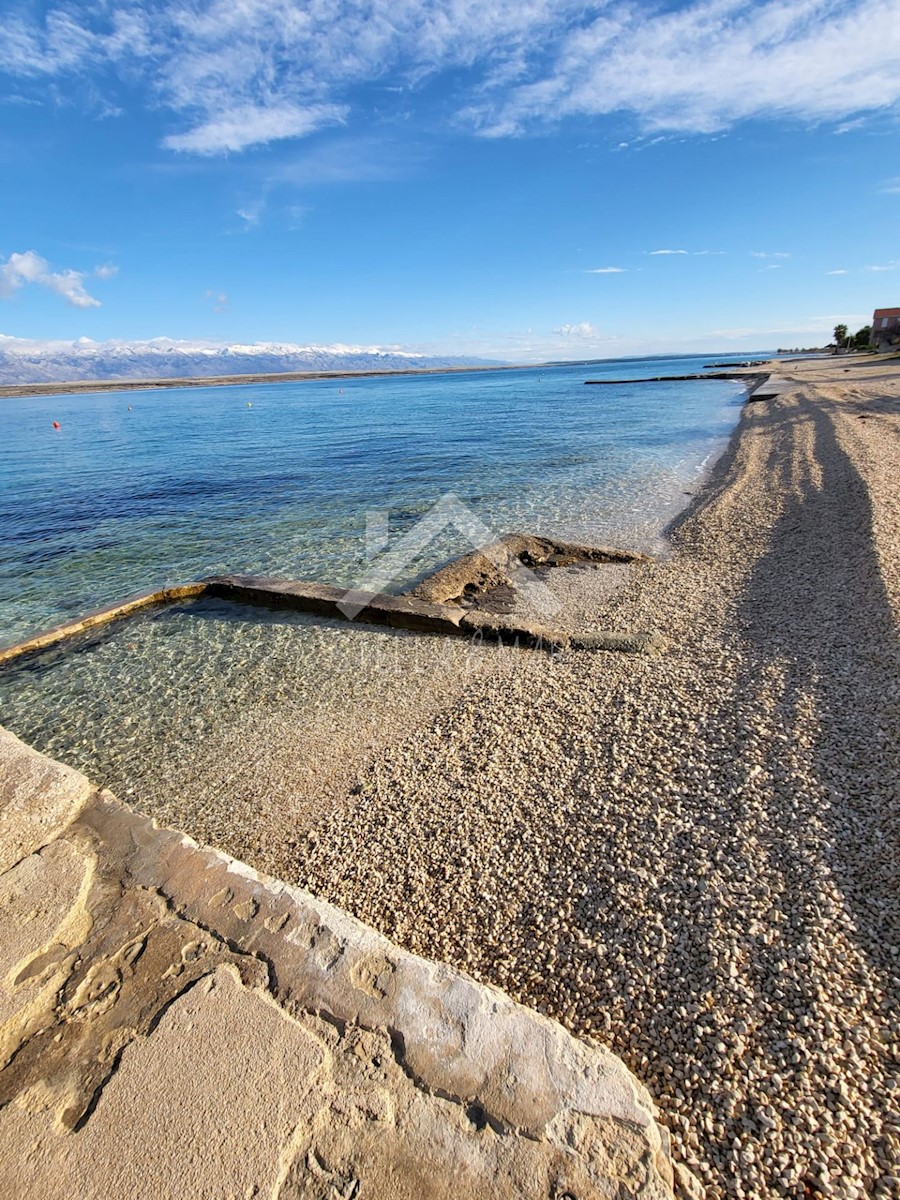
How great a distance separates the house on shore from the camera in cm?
7850

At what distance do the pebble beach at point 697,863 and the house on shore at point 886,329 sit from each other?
3811 inches

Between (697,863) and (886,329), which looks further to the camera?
(886,329)

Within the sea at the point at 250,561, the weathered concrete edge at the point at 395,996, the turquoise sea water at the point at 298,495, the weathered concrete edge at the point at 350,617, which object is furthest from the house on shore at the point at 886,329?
the weathered concrete edge at the point at 395,996

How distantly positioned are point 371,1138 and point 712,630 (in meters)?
6.83

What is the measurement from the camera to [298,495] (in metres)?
18.9

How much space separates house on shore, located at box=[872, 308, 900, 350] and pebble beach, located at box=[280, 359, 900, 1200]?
9681cm

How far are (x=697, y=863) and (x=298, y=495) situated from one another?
17.5 meters

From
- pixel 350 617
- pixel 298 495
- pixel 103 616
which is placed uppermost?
pixel 350 617

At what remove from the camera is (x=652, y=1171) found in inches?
89.0

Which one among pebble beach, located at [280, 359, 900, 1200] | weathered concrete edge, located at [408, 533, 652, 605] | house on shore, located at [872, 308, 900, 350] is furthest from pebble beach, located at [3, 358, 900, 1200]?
house on shore, located at [872, 308, 900, 350]

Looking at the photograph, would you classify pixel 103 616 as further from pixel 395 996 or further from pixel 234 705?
pixel 395 996

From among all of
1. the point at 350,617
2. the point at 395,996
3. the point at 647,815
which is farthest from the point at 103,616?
the point at 647,815

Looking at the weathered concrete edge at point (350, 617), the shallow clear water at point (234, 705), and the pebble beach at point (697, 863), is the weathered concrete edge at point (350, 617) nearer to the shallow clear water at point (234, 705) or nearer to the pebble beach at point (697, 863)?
the shallow clear water at point (234, 705)

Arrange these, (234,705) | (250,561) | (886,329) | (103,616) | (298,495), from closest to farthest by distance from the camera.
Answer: (234,705), (103,616), (250,561), (298,495), (886,329)
